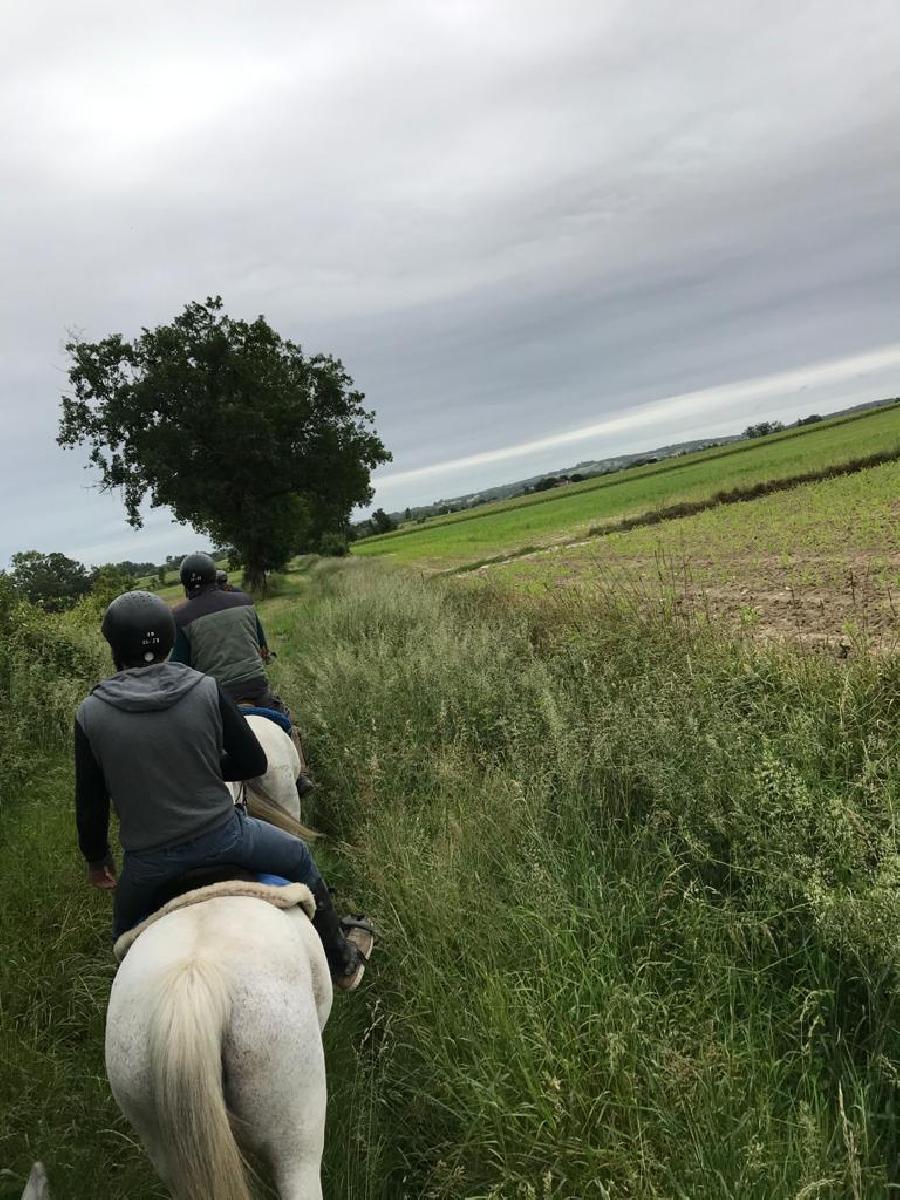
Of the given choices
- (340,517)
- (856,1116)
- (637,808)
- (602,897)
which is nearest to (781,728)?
(637,808)

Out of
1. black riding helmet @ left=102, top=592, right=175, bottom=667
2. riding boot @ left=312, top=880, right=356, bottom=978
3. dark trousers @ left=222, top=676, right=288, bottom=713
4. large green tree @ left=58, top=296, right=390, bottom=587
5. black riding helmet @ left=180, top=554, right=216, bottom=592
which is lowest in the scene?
riding boot @ left=312, top=880, right=356, bottom=978

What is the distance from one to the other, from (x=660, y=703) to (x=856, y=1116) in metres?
2.62

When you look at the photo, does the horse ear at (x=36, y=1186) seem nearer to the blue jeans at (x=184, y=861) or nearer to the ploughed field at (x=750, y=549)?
the blue jeans at (x=184, y=861)

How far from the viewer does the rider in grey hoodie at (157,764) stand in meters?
2.39

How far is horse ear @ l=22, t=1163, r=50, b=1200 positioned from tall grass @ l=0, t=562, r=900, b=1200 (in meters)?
0.32

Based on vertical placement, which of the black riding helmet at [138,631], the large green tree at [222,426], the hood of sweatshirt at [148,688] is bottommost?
the hood of sweatshirt at [148,688]

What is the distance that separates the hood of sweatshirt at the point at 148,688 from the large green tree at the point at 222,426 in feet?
88.2

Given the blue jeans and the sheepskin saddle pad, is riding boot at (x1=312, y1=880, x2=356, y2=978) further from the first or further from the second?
the sheepskin saddle pad

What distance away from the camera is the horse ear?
2402 millimetres

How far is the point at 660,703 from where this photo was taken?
179 inches

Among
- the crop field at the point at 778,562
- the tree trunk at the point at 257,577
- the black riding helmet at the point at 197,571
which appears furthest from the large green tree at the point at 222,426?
the black riding helmet at the point at 197,571

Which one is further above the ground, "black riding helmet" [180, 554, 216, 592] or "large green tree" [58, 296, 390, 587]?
"large green tree" [58, 296, 390, 587]

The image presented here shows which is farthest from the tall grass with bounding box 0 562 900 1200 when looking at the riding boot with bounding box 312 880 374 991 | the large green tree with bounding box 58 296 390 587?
the large green tree with bounding box 58 296 390 587

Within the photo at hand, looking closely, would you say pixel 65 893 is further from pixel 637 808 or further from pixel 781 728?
pixel 781 728
